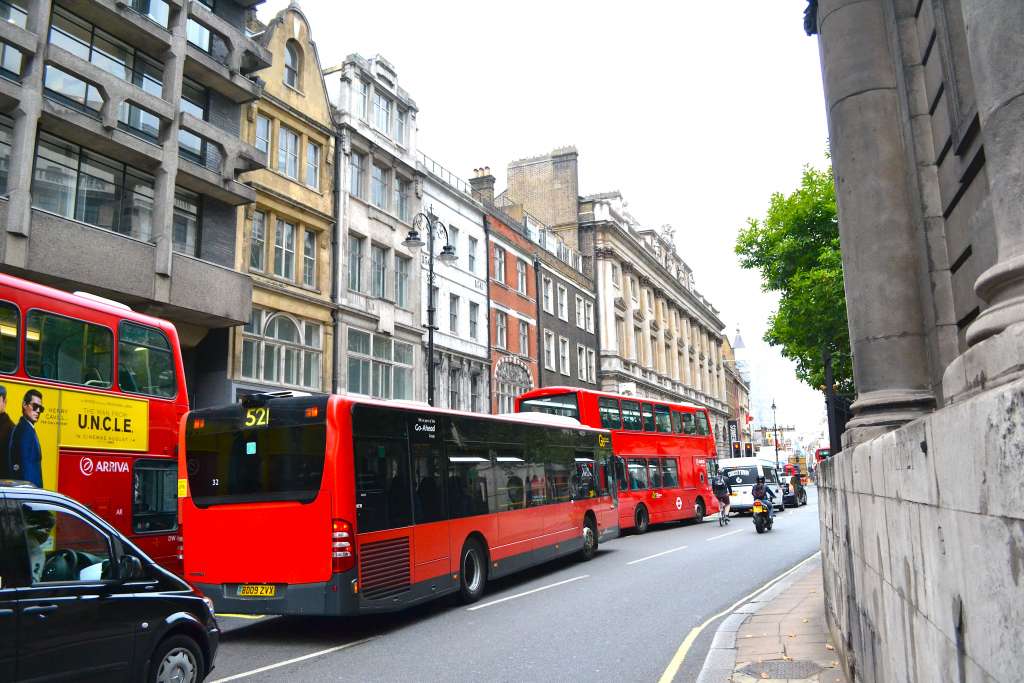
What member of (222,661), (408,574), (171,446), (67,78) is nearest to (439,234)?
(67,78)

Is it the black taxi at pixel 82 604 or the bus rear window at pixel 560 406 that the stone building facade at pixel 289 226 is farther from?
the black taxi at pixel 82 604

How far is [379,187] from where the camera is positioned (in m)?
30.0

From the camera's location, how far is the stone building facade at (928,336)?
8.11 feet

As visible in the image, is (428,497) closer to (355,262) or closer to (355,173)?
(355,262)

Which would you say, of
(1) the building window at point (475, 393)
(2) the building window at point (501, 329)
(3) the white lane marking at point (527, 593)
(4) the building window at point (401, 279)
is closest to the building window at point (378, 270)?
(4) the building window at point (401, 279)

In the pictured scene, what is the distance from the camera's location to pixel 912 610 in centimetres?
376

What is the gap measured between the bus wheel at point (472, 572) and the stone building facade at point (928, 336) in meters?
5.56

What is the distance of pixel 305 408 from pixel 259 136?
16543mm

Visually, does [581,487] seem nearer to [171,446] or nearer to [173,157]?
[171,446]

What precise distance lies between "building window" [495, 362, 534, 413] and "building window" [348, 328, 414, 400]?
8206 millimetres

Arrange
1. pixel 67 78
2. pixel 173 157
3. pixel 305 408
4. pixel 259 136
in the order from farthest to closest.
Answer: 1. pixel 259 136
2. pixel 173 157
3. pixel 67 78
4. pixel 305 408

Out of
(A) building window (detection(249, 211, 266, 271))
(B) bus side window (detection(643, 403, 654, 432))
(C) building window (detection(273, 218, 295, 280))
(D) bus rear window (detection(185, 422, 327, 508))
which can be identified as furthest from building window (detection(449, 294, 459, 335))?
(D) bus rear window (detection(185, 422, 327, 508))

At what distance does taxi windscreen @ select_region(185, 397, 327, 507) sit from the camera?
33.6 feet

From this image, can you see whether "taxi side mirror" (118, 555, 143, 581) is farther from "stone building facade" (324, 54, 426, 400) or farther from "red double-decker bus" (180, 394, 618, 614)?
"stone building facade" (324, 54, 426, 400)
